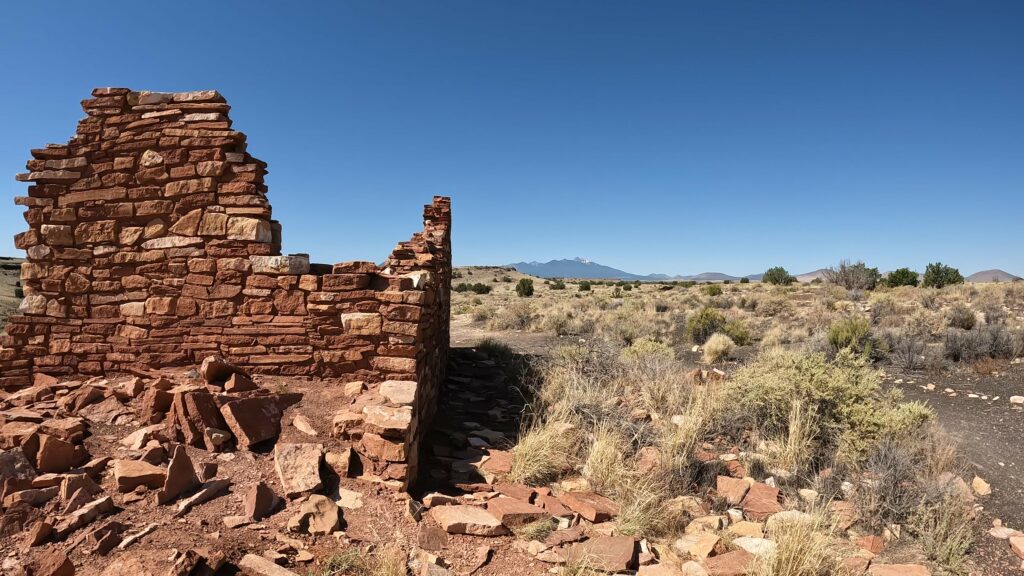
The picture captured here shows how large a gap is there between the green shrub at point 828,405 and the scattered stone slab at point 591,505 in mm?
2912

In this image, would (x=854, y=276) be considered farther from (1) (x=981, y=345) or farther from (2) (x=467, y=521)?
(2) (x=467, y=521)

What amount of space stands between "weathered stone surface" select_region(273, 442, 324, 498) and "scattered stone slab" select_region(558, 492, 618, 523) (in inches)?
82.6

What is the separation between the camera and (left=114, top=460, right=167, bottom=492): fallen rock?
3721 mm

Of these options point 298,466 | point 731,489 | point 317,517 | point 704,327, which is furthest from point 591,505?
point 704,327

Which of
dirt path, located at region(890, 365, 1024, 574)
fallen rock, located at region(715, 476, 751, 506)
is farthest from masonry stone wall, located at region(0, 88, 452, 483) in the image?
dirt path, located at region(890, 365, 1024, 574)

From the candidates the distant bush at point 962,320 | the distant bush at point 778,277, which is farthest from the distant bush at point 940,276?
the distant bush at point 962,320

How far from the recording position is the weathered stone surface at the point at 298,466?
4.04m

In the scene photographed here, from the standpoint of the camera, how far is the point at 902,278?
28.2 meters

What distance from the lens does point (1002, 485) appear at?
559cm

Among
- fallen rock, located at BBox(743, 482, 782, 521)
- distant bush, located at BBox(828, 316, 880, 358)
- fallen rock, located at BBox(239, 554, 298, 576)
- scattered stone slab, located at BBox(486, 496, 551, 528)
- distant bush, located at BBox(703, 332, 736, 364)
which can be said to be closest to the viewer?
fallen rock, located at BBox(239, 554, 298, 576)

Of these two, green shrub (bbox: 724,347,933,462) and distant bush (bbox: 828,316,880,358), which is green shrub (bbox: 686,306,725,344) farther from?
green shrub (bbox: 724,347,933,462)

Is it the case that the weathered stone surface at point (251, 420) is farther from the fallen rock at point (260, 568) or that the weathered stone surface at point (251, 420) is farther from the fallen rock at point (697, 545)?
the fallen rock at point (697, 545)

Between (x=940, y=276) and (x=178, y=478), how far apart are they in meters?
33.2

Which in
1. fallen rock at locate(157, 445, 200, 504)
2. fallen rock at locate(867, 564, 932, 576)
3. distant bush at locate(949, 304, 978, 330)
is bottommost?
fallen rock at locate(867, 564, 932, 576)
